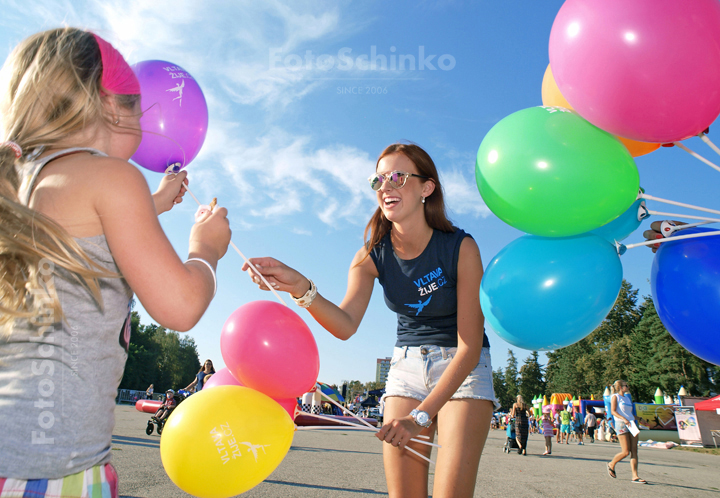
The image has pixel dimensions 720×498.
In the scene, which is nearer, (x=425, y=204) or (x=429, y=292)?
(x=429, y=292)

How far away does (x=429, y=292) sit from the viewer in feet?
9.61

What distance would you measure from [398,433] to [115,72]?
2.02m

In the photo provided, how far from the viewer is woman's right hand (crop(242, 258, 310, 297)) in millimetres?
2723

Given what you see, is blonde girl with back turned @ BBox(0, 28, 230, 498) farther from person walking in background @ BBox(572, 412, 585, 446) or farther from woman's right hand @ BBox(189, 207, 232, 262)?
person walking in background @ BBox(572, 412, 585, 446)

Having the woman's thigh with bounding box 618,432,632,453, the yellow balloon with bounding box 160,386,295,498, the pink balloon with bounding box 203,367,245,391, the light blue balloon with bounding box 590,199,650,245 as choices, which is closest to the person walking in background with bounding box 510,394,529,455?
the woman's thigh with bounding box 618,432,632,453

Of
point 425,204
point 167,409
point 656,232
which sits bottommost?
point 167,409

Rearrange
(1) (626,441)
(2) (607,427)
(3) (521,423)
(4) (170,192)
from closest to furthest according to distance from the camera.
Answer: (4) (170,192) → (1) (626,441) → (3) (521,423) → (2) (607,427)

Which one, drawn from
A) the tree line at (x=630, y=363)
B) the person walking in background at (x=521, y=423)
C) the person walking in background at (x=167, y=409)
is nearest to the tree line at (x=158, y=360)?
the tree line at (x=630, y=363)

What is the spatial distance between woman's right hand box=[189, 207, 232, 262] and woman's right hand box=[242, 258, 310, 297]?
2.74 feet

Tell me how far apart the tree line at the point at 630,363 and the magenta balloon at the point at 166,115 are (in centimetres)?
3163

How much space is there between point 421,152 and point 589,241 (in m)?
1.31

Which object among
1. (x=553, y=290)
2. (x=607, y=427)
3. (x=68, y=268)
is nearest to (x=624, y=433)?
(x=553, y=290)

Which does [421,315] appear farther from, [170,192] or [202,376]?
[202,376]

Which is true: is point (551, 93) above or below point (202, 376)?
above
